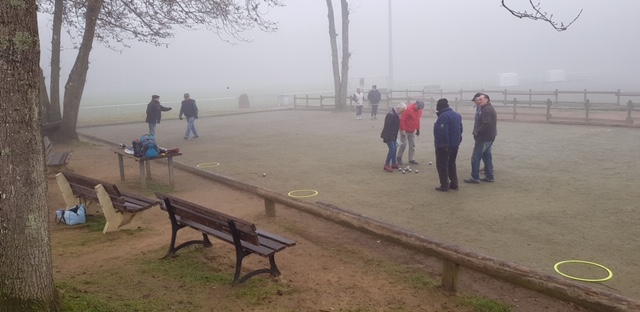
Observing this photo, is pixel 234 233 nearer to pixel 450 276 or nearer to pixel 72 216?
pixel 450 276

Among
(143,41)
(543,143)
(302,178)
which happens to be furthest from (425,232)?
(143,41)

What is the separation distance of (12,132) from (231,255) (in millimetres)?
2786

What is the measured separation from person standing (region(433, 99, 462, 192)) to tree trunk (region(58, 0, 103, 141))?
420 inches

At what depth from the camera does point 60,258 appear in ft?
18.5

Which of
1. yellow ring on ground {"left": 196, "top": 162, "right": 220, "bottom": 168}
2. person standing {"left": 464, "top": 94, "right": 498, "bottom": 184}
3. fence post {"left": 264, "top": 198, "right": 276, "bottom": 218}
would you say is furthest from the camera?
yellow ring on ground {"left": 196, "top": 162, "right": 220, "bottom": 168}

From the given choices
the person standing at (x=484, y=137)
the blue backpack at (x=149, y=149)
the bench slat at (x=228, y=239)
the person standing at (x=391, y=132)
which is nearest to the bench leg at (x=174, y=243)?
the bench slat at (x=228, y=239)

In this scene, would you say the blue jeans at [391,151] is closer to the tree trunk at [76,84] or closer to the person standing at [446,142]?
the person standing at [446,142]

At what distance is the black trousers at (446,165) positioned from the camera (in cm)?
873

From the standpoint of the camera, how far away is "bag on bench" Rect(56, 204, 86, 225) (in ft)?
23.2

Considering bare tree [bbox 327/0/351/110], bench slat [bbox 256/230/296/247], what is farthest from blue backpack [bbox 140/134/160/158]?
bare tree [bbox 327/0/351/110]

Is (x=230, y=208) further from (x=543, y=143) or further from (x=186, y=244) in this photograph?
(x=543, y=143)

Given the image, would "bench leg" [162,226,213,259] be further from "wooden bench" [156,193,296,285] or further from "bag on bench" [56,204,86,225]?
"bag on bench" [56,204,86,225]

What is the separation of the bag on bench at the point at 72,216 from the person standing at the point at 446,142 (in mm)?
5474

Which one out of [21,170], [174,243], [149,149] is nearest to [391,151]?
[149,149]
